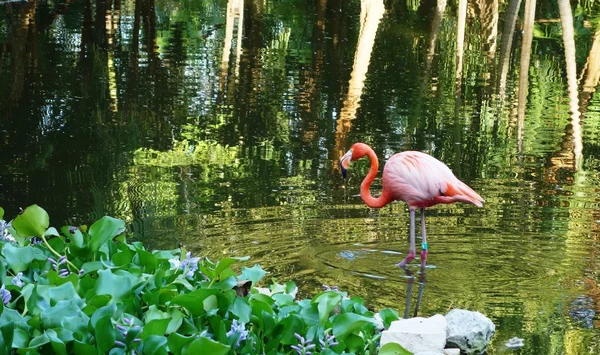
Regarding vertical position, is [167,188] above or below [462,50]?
below

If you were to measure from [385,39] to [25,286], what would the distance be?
547 inches

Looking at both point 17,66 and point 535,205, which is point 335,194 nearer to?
point 535,205

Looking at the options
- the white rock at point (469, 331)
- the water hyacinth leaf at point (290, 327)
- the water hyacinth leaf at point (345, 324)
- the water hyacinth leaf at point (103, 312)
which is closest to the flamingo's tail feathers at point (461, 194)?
the white rock at point (469, 331)

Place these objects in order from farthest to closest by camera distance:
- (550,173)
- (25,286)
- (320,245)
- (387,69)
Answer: (387,69), (550,173), (320,245), (25,286)

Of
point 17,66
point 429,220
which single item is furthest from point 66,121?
point 429,220

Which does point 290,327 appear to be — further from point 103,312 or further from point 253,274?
point 103,312

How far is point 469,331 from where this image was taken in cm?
480

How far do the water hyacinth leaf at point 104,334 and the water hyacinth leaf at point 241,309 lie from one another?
1.89 feet

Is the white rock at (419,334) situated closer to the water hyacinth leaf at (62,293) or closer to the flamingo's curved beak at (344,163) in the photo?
the water hyacinth leaf at (62,293)

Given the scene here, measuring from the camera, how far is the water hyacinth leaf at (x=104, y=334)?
3.32 meters

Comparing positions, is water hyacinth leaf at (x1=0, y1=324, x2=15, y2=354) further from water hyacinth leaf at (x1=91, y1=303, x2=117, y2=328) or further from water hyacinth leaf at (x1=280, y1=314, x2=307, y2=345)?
water hyacinth leaf at (x1=280, y1=314, x2=307, y2=345)

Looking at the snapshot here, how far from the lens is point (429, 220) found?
7.29m

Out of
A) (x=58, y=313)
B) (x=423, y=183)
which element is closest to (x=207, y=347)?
(x=58, y=313)

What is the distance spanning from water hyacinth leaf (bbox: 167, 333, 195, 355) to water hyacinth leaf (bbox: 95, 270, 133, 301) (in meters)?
0.39
